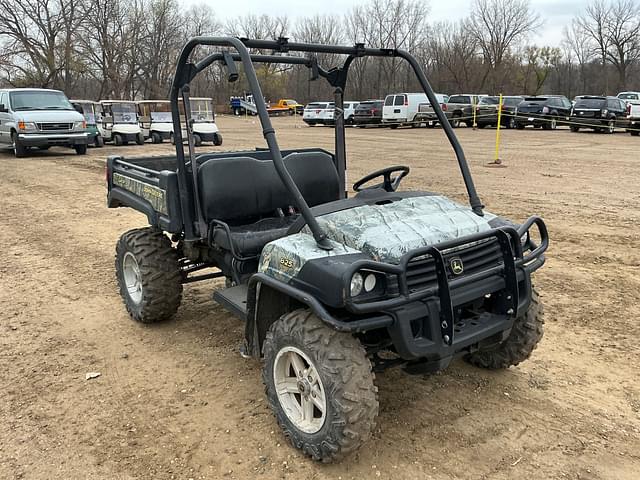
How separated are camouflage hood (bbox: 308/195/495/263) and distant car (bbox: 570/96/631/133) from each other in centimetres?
→ 2423

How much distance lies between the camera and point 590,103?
26312 mm

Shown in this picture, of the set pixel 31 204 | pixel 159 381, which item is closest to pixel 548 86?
pixel 31 204

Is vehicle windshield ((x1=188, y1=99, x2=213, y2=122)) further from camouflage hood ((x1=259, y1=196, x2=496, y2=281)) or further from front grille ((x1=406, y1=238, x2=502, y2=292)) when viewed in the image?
front grille ((x1=406, y1=238, x2=502, y2=292))

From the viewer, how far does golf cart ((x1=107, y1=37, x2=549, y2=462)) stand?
8.72 feet

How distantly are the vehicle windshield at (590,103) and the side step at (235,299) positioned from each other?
86.7 feet

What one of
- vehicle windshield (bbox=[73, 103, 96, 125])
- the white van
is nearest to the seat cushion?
vehicle windshield (bbox=[73, 103, 96, 125])

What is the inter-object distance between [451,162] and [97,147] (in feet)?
42.4

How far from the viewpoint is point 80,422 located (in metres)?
3.29

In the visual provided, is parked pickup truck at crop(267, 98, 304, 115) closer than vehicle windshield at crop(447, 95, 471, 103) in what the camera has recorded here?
No

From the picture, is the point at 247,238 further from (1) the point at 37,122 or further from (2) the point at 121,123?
(2) the point at 121,123

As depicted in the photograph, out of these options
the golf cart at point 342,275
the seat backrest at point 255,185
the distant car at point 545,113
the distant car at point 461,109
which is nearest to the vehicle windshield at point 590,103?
the distant car at point 545,113

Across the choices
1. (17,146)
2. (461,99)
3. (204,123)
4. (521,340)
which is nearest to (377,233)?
(521,340)

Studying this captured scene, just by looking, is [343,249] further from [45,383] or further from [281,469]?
[45,383]

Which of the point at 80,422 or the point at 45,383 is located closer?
the point at 80,422
